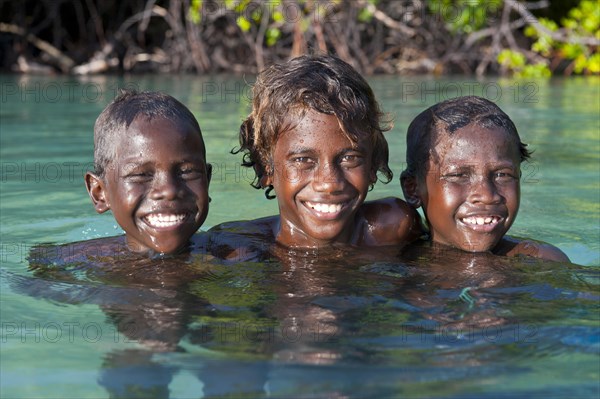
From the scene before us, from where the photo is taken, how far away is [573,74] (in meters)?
17.7

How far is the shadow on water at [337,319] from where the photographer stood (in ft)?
9.16

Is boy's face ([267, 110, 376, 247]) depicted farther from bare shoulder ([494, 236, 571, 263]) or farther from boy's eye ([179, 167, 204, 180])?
bare shoulder ([494, 236, 571, 263])

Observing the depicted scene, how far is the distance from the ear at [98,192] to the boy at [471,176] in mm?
1554

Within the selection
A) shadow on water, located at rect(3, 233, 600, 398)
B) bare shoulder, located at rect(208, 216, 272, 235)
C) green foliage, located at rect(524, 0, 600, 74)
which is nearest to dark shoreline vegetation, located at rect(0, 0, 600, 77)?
green foliage, located at rect(524, 0, 600, 74)

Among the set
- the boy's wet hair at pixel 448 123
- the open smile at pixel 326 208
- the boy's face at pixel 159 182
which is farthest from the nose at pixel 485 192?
the boy's face at pixel 159 182

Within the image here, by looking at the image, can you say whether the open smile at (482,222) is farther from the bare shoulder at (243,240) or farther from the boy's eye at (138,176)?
the boy's eye at (138,176)

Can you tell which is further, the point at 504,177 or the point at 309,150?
the point at 504,177

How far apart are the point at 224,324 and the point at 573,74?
15.7 meters

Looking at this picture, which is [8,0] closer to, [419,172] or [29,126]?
[29,126]

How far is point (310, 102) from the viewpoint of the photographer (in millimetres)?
4203

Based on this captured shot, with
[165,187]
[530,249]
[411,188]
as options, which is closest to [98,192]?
[165,187]

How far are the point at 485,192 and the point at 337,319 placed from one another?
1.24 meters

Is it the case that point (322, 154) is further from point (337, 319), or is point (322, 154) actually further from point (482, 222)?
point (337, 319)

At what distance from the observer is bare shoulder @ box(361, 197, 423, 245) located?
457 centimetres
